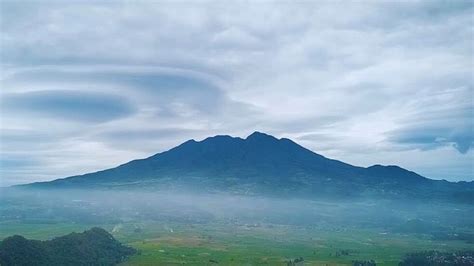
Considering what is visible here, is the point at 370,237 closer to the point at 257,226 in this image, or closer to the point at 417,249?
the point at 417,249

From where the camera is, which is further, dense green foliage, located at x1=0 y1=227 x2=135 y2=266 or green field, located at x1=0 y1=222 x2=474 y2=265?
green field, located at x1=0 y1=222 x2=474 y2=265

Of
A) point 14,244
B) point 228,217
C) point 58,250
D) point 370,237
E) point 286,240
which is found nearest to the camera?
point 14,244

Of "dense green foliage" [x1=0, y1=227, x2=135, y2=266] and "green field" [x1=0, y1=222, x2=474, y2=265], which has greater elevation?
"dense green foliage" [x1=0, y1=227, x2=135, y2=266]

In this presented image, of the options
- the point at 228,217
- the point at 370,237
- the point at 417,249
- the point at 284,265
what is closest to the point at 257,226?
the point at 228,217

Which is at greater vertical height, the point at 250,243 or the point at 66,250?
the point at 66,250

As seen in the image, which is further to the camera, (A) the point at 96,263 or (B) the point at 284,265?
(B) the point at 284,265
